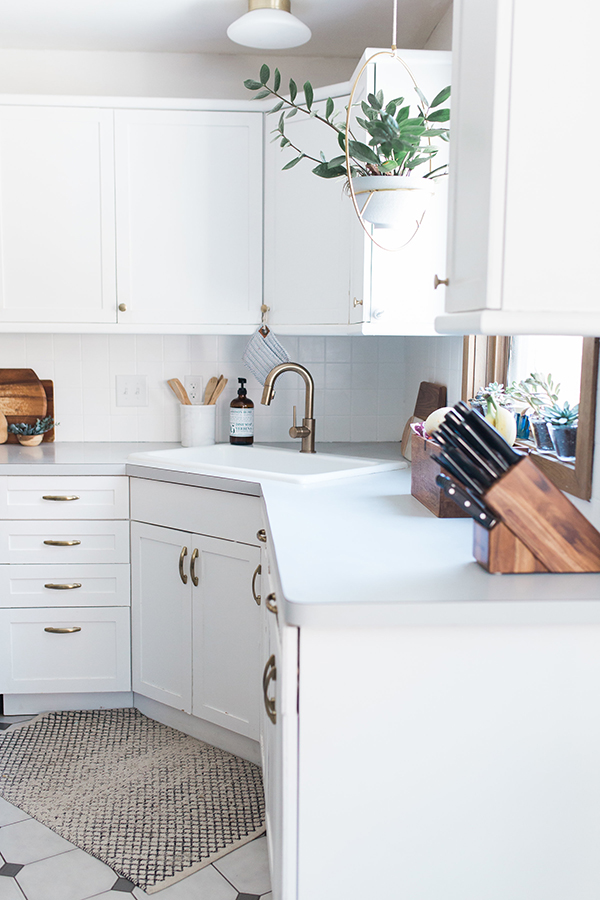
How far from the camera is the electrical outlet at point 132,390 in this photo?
3.09m

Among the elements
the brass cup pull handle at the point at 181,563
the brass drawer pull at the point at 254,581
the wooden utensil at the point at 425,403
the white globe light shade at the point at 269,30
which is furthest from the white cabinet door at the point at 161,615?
the white globe light shade at the point at 269,30

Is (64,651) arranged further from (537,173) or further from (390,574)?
(537,173)

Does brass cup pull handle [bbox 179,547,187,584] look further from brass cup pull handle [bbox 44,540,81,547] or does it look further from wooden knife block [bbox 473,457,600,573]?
A: wooden knife block [bbox 473,457,600,573]

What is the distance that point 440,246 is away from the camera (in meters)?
2.30

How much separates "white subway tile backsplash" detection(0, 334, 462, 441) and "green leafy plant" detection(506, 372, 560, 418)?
1.18 metres

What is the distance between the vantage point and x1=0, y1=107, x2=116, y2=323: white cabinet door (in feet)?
8.73

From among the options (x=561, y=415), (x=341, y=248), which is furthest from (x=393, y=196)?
(x=341, y=248)

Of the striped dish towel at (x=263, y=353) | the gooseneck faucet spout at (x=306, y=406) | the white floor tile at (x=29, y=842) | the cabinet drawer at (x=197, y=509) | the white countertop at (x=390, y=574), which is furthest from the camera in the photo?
the striped dish towel at (x=263, y=353)

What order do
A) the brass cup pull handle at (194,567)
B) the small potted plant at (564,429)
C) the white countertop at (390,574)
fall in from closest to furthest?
the white countertop at (390,574)
the small potted plant at (564,429)
the brass cup pull handle at (194,567)

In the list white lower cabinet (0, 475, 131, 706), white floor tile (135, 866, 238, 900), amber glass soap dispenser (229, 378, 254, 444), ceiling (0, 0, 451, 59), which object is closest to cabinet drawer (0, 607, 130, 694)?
white lower cabinet (0, 475, 131, 706)

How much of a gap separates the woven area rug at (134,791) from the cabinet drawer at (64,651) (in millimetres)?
140

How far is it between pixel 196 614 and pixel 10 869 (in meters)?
0.82

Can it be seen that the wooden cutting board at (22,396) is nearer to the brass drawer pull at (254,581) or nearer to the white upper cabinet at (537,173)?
the brass drawer pull at (254,581)

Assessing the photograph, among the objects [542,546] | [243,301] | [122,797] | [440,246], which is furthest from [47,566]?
[542,546]
